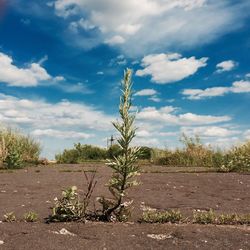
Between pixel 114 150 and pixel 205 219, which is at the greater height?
pixel 114 150

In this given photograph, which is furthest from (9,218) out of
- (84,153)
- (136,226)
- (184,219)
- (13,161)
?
(84,153)

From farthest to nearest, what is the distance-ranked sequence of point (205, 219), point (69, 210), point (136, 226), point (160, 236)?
point (205, 219) < point (69, 210) < point (136, 226) < point (160, 236)

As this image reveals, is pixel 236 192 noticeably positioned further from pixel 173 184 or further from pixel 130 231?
pixel 130 231

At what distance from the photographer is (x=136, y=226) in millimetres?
5242

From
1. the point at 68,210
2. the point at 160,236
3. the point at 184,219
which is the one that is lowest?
the point at 160,236

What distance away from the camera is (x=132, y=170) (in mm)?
5434

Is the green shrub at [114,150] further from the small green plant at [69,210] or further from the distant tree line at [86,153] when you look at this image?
the distant tree line at [86,153]

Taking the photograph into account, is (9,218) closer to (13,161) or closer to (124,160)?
(124,160)

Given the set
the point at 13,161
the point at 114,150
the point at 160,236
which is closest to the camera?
the point at 160,236

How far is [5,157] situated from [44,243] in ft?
35.6

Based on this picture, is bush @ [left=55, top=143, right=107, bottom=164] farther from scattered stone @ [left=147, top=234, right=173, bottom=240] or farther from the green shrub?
scattered stone @ [left=147, top=234, right=173, bottom=240]

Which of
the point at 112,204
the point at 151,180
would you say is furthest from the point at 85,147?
the point at 112,204

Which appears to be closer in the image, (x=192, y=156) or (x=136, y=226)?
(x=136, y=226)

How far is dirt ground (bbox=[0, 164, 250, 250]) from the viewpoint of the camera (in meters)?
4.56
